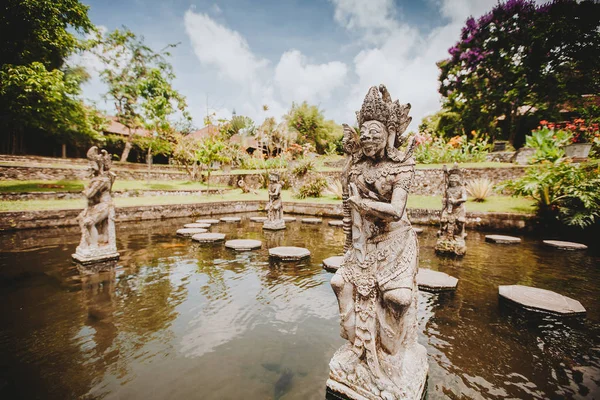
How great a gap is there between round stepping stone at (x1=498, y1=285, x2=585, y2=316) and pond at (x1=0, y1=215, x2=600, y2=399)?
5.5 inches

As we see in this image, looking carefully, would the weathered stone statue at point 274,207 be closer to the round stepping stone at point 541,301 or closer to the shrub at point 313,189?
the shrub at point 313,189

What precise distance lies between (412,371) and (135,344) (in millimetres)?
2645

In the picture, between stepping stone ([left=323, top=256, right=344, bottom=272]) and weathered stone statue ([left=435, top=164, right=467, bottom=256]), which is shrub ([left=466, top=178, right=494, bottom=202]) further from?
stepping stone ([left=323, top=256, right=344, bottom=272])

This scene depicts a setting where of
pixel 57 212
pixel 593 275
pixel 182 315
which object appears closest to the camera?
pixel 182 315

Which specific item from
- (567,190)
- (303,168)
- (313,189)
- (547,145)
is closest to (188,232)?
(313,189)

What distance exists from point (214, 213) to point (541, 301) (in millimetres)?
10965

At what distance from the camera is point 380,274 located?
2.00 metres

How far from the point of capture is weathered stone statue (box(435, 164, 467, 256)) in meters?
5.80

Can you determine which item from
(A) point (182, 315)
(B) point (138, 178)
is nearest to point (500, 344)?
(A) point (182, 315)

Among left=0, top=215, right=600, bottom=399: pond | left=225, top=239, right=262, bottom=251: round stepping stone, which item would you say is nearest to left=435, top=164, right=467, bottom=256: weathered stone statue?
left=0, top=215, right=600, bottom=399: pond

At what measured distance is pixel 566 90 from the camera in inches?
678

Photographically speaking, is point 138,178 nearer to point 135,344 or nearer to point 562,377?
point 135,344

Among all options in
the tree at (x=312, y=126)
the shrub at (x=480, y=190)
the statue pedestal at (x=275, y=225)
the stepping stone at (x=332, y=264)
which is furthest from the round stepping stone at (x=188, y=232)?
the tree at (x=312, y=126)

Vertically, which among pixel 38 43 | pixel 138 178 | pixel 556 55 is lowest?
pixel 138 178
